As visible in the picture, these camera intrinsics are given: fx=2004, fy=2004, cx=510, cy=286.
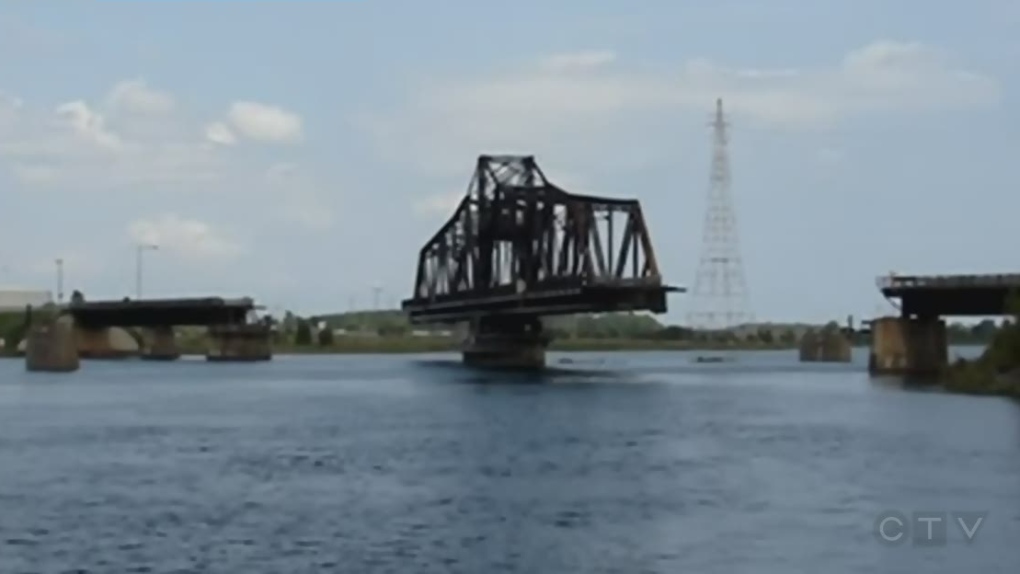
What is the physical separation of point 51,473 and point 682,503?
2886cm

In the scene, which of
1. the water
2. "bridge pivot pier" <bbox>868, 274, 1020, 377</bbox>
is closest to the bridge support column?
"bridge pivot pier" <bbox>868, 274, 1020, 377</bbox>

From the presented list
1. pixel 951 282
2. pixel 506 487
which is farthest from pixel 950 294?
pixel 506 487

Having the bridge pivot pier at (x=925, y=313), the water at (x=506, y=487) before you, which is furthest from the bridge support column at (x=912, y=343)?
the water at (x=506, y=487)

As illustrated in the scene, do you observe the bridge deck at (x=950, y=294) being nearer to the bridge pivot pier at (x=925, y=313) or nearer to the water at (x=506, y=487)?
the bridge pivot pier at (x=925, y=313)

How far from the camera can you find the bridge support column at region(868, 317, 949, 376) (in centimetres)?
18488

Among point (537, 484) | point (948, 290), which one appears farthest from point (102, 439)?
point (948, 290)

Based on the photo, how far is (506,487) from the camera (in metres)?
75.7

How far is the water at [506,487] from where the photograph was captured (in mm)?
54844

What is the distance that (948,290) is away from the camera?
578ft

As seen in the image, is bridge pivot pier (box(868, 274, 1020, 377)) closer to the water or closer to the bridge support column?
the bridge support column

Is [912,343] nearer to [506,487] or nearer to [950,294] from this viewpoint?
[950,294]

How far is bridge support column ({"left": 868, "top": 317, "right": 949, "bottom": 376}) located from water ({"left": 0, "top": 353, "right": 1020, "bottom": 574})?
45.6 metres

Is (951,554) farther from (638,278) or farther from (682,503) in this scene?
(638,278)

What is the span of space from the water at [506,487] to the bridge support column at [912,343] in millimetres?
45599
